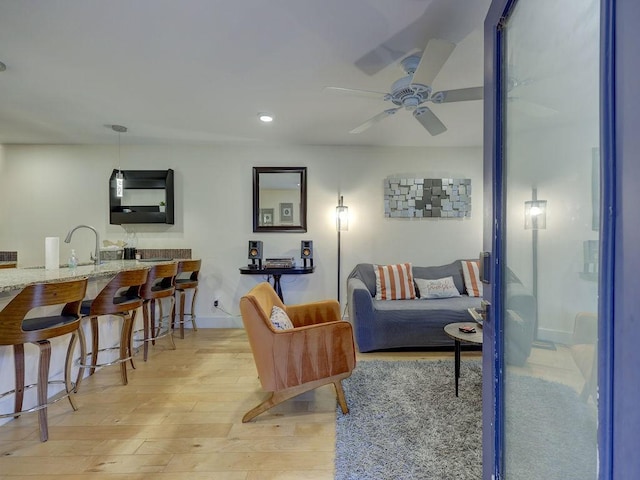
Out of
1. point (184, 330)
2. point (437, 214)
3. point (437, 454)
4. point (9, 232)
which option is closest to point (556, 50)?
point (437, 454)

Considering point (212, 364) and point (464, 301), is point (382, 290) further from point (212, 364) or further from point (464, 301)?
point (212, 364)

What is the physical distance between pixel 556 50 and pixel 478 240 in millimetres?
3562

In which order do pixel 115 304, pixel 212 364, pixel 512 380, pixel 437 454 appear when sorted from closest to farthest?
pixel 512 380 < pixel 437 454 < pixel 115 304 < pixel 212 364

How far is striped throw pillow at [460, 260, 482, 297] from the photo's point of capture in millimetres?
3688

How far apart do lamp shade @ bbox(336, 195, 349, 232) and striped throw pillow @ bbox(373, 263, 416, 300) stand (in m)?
0.68

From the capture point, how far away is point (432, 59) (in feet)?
5.65

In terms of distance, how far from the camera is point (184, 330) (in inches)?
153

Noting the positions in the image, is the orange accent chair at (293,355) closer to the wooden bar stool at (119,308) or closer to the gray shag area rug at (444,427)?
the gray shag area rug at (444,427)

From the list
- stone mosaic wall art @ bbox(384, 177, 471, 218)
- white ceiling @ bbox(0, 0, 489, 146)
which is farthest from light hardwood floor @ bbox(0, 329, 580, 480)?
stone mosaic wall art @ bbox(384, 177, 471, 218)

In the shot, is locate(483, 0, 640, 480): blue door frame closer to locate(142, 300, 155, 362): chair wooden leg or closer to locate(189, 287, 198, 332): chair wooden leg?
locate(142, 300, 155, 362): chair wooden leg

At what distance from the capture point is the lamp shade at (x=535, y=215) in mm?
918

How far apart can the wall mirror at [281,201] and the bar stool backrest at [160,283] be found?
125 centimetres

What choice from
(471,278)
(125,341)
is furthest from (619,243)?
(471,278)

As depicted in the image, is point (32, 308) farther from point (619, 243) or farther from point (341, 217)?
point (341, 217)
